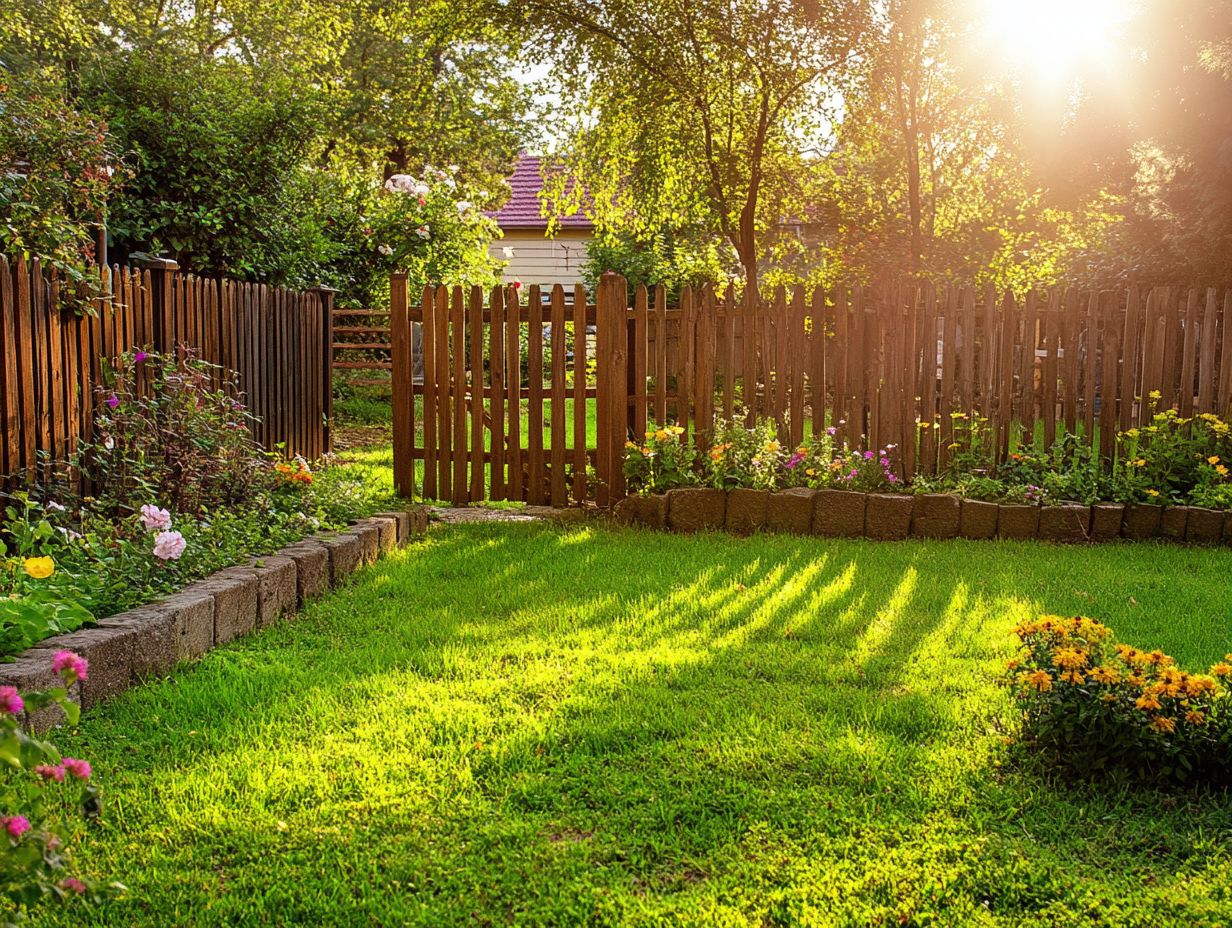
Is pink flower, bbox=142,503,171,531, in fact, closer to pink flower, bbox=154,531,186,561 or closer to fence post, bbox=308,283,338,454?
pink flower, bbox=154,531,186,561

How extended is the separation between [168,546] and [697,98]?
9.22 m

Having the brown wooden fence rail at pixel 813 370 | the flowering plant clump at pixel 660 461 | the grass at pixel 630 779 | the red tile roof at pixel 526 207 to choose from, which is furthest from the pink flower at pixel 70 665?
the red tile roof at pixel 526 207

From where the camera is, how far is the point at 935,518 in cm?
741

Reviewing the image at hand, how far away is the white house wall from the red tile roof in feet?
1.04

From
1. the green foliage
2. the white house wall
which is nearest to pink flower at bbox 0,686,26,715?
the green foliage

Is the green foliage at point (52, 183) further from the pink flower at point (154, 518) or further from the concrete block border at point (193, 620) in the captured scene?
the concrete block border at point (193, 620)

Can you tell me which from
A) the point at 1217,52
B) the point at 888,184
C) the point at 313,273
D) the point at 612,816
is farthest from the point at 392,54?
the point at 612,816

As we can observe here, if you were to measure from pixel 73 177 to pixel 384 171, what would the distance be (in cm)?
1903

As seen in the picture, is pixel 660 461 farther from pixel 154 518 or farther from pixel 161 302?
pixel 154 518

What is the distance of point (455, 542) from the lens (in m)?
7.14

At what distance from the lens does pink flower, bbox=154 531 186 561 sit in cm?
460

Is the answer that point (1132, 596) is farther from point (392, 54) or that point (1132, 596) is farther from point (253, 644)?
point (392, 54)

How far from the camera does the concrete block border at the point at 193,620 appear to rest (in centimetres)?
369

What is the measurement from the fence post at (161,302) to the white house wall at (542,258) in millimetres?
19687
